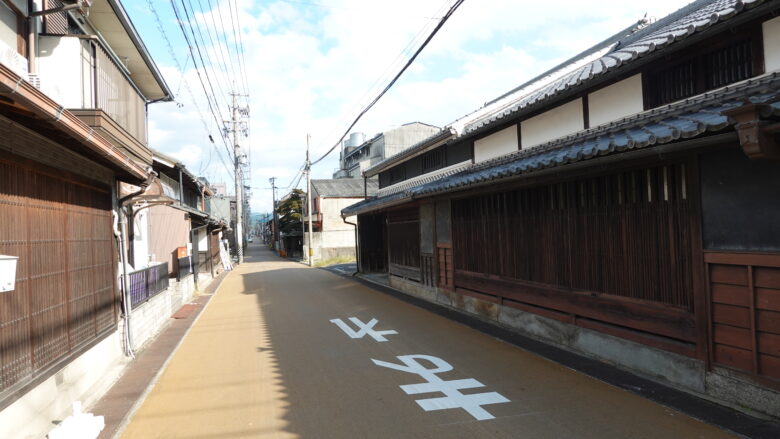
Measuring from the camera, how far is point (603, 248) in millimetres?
7949

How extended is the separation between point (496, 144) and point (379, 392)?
336 inches

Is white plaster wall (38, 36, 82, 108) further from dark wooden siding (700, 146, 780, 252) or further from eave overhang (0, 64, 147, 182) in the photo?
dark wooden siding (700, 146, 780, 252)

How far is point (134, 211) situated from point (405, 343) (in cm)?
753

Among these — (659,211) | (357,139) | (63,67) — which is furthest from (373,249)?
(357,139)

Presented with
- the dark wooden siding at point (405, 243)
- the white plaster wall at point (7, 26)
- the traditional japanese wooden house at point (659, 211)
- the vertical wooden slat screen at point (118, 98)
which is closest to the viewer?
the traditional japanese wooden house at point (659, 211)

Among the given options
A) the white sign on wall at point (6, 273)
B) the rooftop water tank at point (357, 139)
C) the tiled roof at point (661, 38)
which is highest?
the rooftop water tank at point (357, 139)

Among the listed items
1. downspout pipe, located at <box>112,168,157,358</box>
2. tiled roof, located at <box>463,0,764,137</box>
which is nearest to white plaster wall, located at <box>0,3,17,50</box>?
downspout pipe, located at <box>112,168,157,358</box>

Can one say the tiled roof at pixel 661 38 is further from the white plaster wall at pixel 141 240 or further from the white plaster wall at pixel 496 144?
the white plaster wall at pixel 141 240

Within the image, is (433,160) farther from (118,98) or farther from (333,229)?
(333,229)

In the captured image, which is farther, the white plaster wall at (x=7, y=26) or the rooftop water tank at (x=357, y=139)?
the rooftop water tank at (x=357, y=139)

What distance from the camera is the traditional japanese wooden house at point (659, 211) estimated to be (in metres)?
5.30

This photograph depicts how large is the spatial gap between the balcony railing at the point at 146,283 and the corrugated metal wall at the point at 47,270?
1684 millimetres

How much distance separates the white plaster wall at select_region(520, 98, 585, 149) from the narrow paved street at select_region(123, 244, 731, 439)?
472cm

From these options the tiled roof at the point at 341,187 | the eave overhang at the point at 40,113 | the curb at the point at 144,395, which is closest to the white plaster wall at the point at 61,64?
the eave overhang at the point at 40,113
